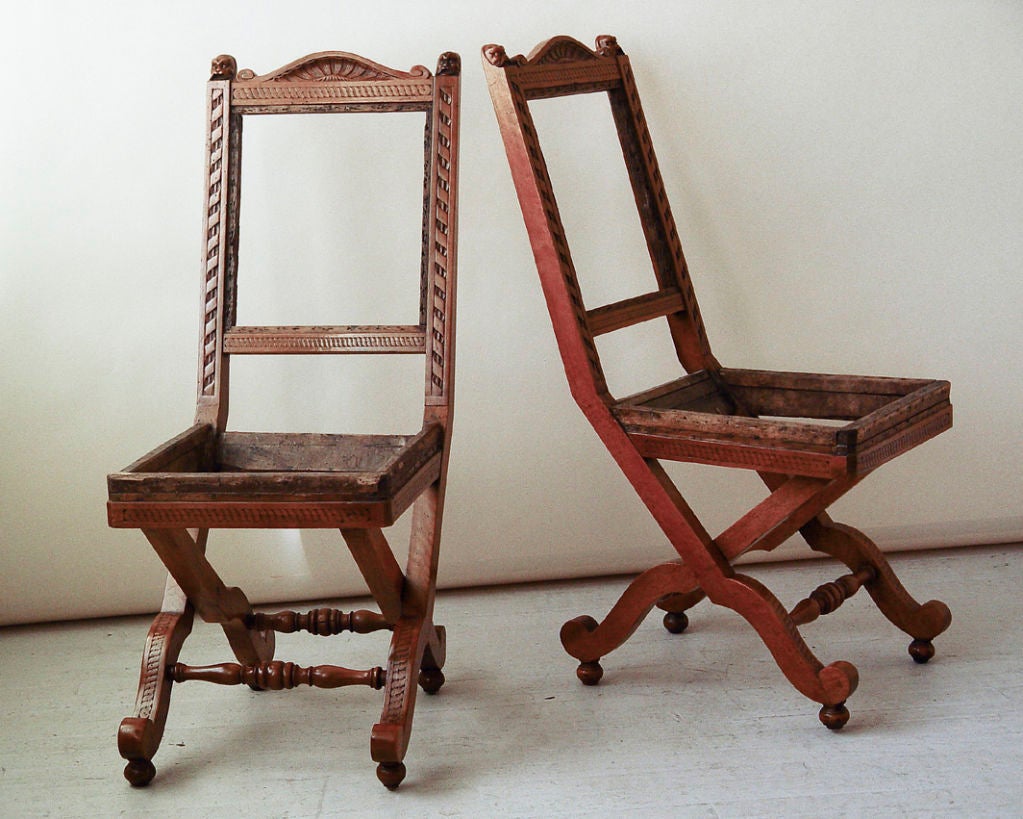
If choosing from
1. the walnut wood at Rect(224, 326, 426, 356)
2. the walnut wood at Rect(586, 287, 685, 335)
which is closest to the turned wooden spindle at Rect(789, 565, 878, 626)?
the walnut wood at Rect(586, 287, 685, 335)

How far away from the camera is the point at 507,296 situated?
3.12m

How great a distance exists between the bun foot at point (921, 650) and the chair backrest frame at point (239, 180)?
119 centimetres

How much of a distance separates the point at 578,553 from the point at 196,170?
1.43 metres

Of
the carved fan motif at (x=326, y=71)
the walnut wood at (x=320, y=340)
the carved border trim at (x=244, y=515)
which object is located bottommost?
the carved border trim at (x=244, y=515)

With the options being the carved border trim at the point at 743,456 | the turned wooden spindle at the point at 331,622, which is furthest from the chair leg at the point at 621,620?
the turned wooden spindle at the point at 331,622

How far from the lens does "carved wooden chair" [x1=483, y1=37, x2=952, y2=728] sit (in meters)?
2.30

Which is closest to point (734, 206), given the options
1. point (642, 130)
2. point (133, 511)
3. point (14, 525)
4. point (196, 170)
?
point (642, 130)

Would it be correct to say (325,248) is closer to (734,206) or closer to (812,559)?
(734,206)

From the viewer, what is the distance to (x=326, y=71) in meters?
2.60

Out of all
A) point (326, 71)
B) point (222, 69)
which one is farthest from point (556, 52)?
point (222, 69)

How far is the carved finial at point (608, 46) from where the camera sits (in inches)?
110

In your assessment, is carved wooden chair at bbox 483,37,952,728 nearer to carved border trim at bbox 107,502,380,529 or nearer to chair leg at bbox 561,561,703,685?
chair leg at bbox 561,561,703,685

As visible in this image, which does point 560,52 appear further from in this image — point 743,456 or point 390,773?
point 390,773

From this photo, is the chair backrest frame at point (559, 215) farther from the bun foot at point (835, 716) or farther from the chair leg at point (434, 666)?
the bun foot at point (835, 716)
